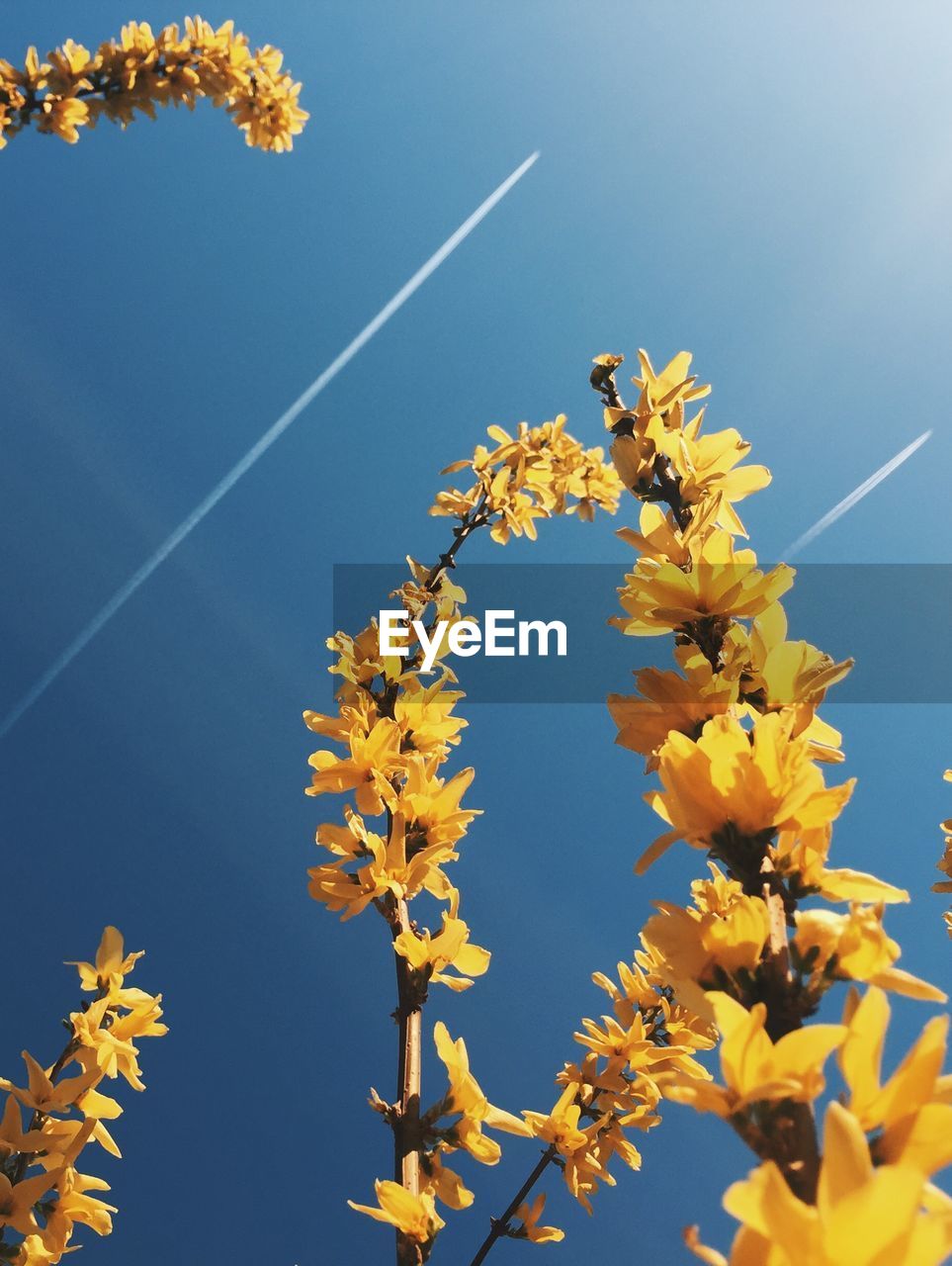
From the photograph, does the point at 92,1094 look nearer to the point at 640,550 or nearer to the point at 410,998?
the point at 410,998

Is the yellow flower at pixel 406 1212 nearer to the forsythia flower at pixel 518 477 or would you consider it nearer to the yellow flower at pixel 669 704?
the yellow flower at pixel 669 704

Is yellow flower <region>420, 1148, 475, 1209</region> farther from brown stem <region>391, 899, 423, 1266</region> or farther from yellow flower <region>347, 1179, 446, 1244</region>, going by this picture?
yellow flower <region>347, 1179, 446, 1244</region>

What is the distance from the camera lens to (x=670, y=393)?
1371 mm

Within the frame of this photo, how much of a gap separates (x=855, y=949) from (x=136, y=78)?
4274 millimetres

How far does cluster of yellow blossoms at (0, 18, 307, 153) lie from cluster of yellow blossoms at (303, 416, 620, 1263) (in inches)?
111

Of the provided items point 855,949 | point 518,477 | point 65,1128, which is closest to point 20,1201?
point 65,1128

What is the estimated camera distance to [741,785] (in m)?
0.80

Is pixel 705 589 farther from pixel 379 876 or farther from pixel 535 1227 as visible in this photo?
pixel 535 1227

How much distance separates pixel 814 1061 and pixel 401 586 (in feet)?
5.52

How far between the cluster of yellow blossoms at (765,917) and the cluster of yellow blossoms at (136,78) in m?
3.32

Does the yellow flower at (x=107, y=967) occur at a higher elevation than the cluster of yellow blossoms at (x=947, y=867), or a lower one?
lower

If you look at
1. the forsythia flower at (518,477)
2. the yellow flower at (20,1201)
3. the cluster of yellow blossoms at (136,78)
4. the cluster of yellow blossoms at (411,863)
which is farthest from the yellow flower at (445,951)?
the cluster of yellow blossoms at (136,78)

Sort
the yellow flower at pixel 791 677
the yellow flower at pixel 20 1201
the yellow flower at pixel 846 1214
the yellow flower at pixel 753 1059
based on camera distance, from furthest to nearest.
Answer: the yellow flower at pixel 20 1201 → the yellow flower at pixel 791 677 → the yellow flower at pixel 753 1059 → the yellow flower at pixel 846 1214

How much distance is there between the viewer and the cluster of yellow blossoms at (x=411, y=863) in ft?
4.50
